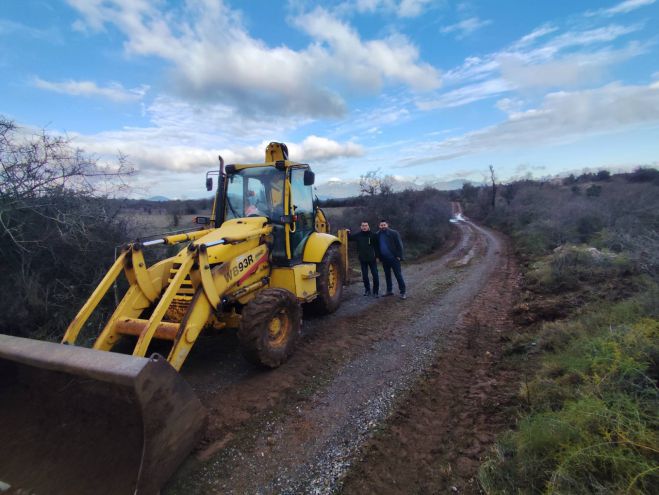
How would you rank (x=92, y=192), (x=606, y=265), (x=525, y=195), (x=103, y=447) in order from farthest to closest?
(x=525, y=195), (x=606, y=265), (x=92, y=192), (x=103, y=447)

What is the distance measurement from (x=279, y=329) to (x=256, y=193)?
7.64 feet

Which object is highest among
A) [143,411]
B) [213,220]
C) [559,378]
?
[213,220]

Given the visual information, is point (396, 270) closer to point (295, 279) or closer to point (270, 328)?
point (295, 279)

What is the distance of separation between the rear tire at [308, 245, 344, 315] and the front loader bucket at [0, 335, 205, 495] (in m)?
3.64

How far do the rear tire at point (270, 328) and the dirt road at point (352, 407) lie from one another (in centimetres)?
28

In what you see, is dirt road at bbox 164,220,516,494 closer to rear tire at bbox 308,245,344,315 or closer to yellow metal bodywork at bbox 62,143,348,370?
rear tire at bbox 308,245,344,315

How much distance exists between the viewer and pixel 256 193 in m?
5.88

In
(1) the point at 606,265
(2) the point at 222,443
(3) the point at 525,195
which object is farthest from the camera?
(3) the point at 525,195

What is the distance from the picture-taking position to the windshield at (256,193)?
5.71 m

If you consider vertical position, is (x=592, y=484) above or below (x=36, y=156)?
below

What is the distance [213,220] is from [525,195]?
35.0 m

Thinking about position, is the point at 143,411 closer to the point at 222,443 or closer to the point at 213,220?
the point at 222,443

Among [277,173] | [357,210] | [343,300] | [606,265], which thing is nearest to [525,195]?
[357,210]

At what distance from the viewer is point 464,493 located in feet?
8.64
